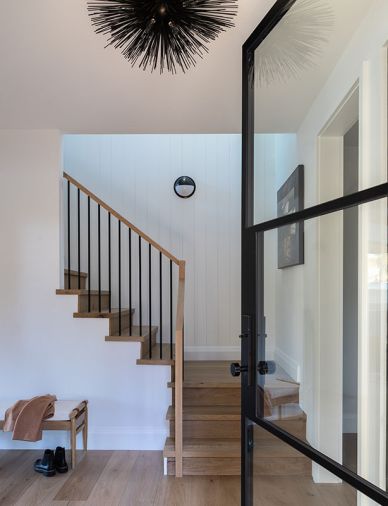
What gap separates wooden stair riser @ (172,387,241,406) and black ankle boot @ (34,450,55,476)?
1065mm

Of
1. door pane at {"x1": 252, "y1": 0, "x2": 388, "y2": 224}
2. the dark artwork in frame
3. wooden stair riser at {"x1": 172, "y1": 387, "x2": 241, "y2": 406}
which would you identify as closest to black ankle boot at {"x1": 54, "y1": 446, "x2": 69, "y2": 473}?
wooden stair riser at {"x1": 172, "y1": 387, "x2": 241, "y2": 406}

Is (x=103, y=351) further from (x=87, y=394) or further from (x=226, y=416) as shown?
(x=226, y=416)

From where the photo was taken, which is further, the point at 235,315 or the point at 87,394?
the point at 235,315

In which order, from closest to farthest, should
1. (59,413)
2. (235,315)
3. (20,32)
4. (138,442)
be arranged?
(20,32), (59,413), (138,442), (235,315)

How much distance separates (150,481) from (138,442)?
58 cm

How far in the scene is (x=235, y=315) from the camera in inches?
179

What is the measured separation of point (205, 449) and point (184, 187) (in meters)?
2.68

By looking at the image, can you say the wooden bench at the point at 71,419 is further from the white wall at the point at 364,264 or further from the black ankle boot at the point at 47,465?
the white wall at the point at 364,264

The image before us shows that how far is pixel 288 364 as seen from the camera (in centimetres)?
201

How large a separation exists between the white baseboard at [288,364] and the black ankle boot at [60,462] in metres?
1.91

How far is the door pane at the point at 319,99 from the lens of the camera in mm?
1609

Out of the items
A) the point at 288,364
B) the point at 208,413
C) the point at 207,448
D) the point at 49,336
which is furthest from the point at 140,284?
the point at 288,364

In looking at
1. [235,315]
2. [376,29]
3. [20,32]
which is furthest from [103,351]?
[376,29]

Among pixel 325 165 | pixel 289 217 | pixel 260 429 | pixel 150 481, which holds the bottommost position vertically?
pixel 150 481
